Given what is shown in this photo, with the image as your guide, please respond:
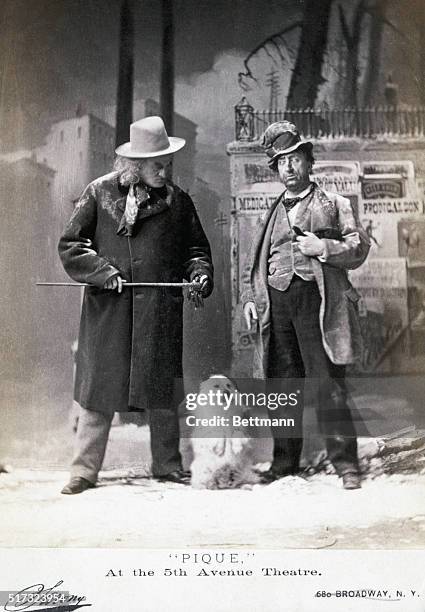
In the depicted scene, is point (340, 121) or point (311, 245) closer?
point (311, 245)

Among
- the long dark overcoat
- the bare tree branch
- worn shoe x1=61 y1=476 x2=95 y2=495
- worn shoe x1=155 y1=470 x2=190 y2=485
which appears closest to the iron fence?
the bare tree branch

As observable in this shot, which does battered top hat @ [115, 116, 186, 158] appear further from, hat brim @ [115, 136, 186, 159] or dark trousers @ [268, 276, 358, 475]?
dark trousers @ [268, 276, 358, 475]

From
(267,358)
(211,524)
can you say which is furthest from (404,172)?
(211,524)

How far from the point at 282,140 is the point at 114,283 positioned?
4.30 feet

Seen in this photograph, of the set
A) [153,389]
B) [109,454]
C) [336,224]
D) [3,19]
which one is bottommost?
[109,454]

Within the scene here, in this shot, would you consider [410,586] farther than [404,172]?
No

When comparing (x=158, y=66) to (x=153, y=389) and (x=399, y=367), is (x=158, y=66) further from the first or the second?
(x=399, y=367)

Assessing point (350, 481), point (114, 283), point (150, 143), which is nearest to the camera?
point (350, 481)

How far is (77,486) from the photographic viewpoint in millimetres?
4320

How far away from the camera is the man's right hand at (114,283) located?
4.41m

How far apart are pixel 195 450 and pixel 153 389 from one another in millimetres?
421

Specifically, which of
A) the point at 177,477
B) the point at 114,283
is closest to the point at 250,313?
the point at 114,283

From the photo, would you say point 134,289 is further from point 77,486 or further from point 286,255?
point 77,486

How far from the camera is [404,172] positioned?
458 cm
